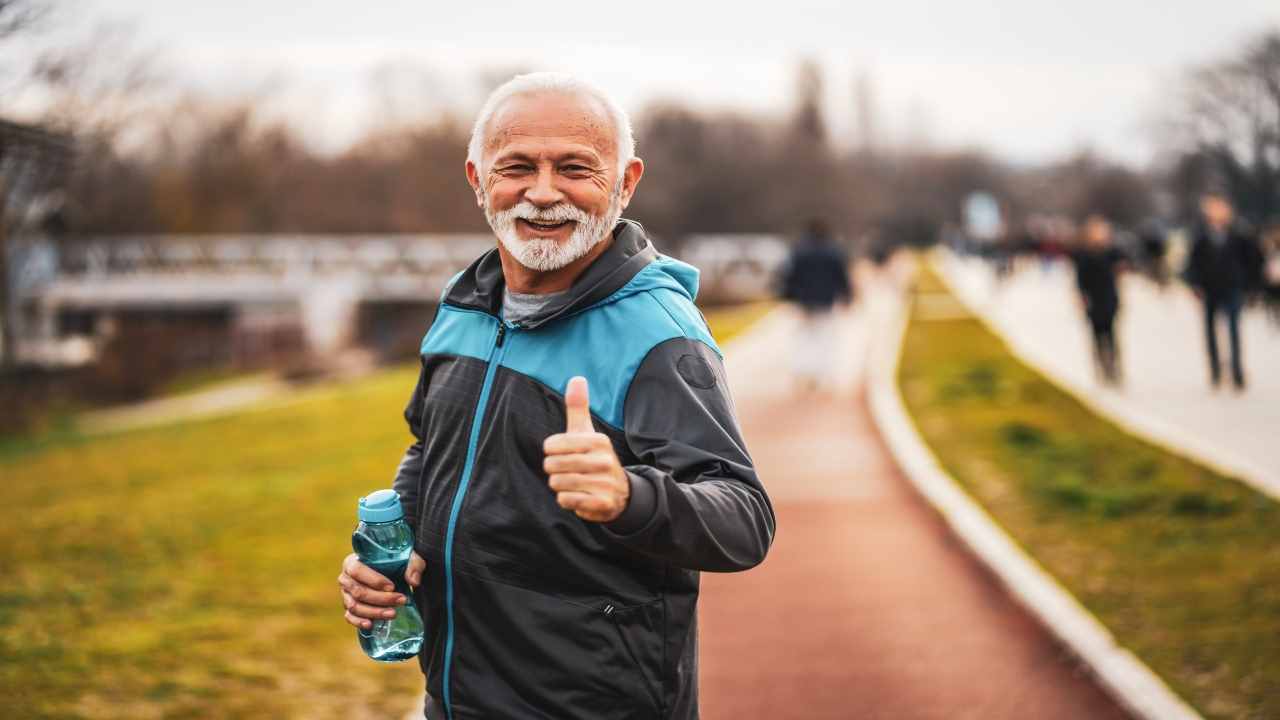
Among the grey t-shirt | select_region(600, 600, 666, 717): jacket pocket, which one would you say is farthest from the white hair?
select_region(600, 600, 666, 717): jacket pocket

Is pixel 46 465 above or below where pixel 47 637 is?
below

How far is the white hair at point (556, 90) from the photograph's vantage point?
2.22m

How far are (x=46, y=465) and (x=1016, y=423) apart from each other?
12317mm

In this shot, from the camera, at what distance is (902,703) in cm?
489

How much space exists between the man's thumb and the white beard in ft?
1.25

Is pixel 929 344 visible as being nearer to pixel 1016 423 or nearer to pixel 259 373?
pixel 1016 423

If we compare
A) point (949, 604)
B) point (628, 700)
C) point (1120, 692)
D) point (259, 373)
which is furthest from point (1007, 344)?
point (259, 373)

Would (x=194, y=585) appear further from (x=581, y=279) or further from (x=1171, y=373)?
(x=1171, y=373)

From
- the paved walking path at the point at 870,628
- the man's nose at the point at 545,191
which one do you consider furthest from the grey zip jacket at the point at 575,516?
the paved walking path at the point at 870,628

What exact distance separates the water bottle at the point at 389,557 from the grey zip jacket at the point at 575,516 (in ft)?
0.21

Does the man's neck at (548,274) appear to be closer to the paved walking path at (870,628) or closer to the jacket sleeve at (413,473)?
the jacket sleeve at (413,473)

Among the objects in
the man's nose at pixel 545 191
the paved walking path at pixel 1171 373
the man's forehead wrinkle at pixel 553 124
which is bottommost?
the paved walking path at pixel 1171 373

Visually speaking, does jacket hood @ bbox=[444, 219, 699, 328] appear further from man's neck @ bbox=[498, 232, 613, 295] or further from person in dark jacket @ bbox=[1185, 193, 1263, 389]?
person in dark jacket @ bbox=[1185, 193, 1263, 389]

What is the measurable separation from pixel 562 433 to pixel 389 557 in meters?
0.56
